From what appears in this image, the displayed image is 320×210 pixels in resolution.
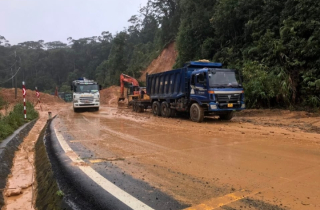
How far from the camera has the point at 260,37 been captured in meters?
19.3

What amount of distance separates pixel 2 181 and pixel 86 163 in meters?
1.45

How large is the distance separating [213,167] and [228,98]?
761 centimetres

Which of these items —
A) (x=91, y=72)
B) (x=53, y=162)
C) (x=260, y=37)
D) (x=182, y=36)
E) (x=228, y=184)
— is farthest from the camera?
(x=91, y=72)

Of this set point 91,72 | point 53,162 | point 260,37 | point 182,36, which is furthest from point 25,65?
point 53,162

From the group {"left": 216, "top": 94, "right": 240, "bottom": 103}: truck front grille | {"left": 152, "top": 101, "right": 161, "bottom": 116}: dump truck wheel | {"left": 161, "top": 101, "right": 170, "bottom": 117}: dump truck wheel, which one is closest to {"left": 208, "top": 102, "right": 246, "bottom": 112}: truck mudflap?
{"left": 216, "top": 94, "right": 240, "bottom": 103}: truck front grille

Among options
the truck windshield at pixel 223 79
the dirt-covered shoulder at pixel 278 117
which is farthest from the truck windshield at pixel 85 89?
the truck windshield at pixel 223 79

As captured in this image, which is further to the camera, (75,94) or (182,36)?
(182,36)

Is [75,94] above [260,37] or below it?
below

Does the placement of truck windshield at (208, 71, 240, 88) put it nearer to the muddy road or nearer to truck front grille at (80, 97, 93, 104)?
the muddy road

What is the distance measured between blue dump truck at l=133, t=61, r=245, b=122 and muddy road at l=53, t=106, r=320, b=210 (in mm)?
3742

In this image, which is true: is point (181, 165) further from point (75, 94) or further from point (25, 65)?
point (25, 65)

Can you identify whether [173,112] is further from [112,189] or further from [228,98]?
[112,189]

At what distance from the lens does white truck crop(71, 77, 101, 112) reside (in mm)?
21688

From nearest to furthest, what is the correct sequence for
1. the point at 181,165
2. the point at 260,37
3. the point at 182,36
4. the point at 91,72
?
the point at 181,165, the point at 260,37, the point at 182,36, the point at 91,72
